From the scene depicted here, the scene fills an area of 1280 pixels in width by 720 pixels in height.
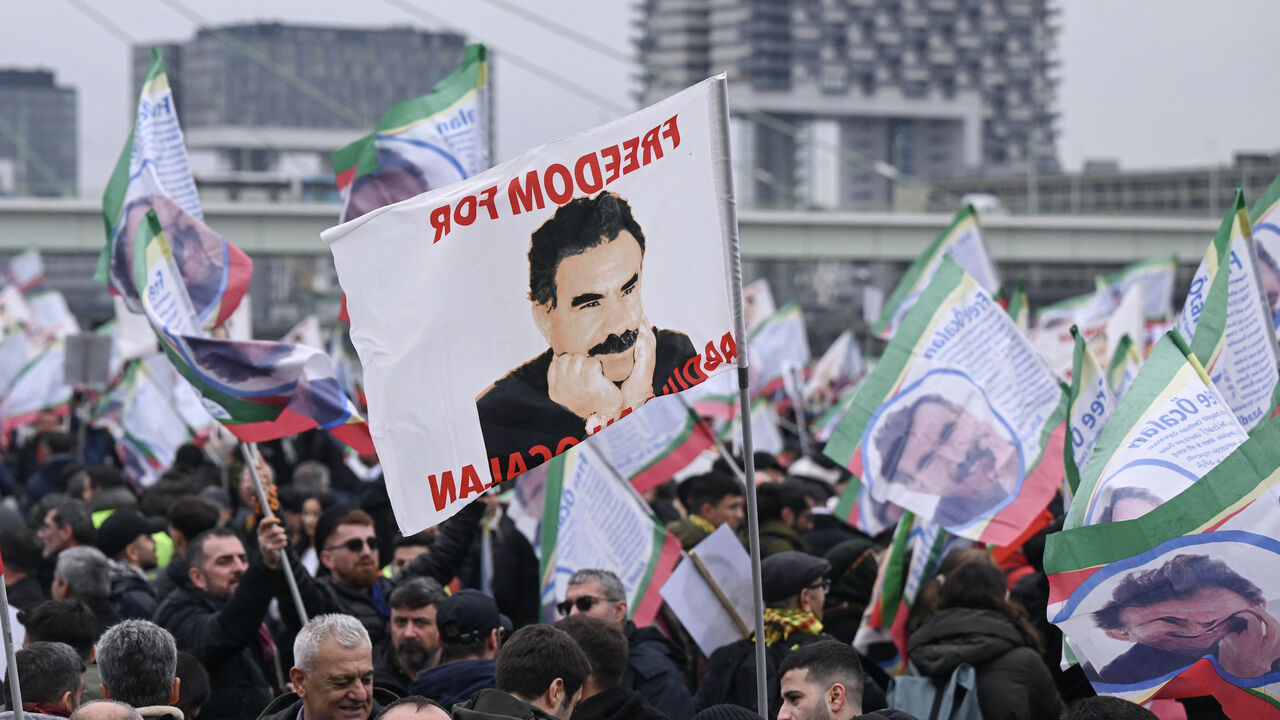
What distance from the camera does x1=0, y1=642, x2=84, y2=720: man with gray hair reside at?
5078 mm

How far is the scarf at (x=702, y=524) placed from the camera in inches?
306

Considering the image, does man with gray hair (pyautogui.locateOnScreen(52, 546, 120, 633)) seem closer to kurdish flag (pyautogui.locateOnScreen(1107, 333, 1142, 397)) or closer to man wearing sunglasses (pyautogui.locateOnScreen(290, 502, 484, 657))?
man wearing sunglasses (pyautogui.locateOnScreen(290, 502, 484, 657))

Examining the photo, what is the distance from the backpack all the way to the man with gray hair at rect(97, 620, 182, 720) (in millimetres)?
2476

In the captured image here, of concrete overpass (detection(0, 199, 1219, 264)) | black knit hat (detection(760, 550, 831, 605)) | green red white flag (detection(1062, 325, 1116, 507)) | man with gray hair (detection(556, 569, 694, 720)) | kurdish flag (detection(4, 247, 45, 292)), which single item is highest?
concrete overpass (detection(0, 199, 1219, 264))

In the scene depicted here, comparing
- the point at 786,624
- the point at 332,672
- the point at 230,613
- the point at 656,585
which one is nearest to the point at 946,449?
the point at 656,585

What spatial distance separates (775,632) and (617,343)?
166cm

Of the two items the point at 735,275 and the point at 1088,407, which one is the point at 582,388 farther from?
the point at 1088,407

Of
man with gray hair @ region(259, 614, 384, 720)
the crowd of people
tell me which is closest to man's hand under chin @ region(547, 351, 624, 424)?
the crowd of people

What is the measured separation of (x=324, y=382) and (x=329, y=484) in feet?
22.6

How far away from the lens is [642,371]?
4832 mm

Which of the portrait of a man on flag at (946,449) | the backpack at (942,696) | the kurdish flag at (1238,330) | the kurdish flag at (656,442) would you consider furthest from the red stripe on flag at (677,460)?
the backpack at (942,696)

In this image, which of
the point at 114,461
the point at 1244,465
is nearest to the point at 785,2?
the point at 114,461

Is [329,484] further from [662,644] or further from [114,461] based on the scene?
[662,644]

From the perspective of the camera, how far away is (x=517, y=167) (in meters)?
5.02
